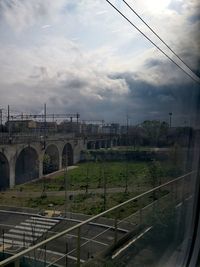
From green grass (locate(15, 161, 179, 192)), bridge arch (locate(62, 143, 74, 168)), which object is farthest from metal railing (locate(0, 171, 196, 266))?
bridge arch (locate(62, 143, 74, 168))

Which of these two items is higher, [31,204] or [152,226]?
[31,204]

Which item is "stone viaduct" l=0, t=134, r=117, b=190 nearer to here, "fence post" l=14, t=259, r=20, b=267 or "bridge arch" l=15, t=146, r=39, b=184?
"bridge arch" l=15, t=146, r=39, b=184

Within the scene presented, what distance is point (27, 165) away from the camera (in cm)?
211

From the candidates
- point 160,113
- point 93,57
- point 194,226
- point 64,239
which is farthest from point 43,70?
point 194,226

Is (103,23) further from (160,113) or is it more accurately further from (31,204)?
(31,204)

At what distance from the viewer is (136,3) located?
2.03 m

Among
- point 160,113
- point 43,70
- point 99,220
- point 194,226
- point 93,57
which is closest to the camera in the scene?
point 43,70

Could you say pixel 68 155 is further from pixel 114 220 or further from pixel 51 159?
pixel 114 220

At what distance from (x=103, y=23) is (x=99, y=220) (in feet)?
3.64

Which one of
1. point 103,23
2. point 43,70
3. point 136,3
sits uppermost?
point 136,3

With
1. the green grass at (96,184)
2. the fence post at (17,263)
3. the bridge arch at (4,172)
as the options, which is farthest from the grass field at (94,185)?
the fence post at (17,263)

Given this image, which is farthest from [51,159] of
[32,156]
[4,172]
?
[4,172]

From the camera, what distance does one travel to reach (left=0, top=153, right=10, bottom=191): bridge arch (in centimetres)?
192

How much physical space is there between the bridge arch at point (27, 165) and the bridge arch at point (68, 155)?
0.16 m
